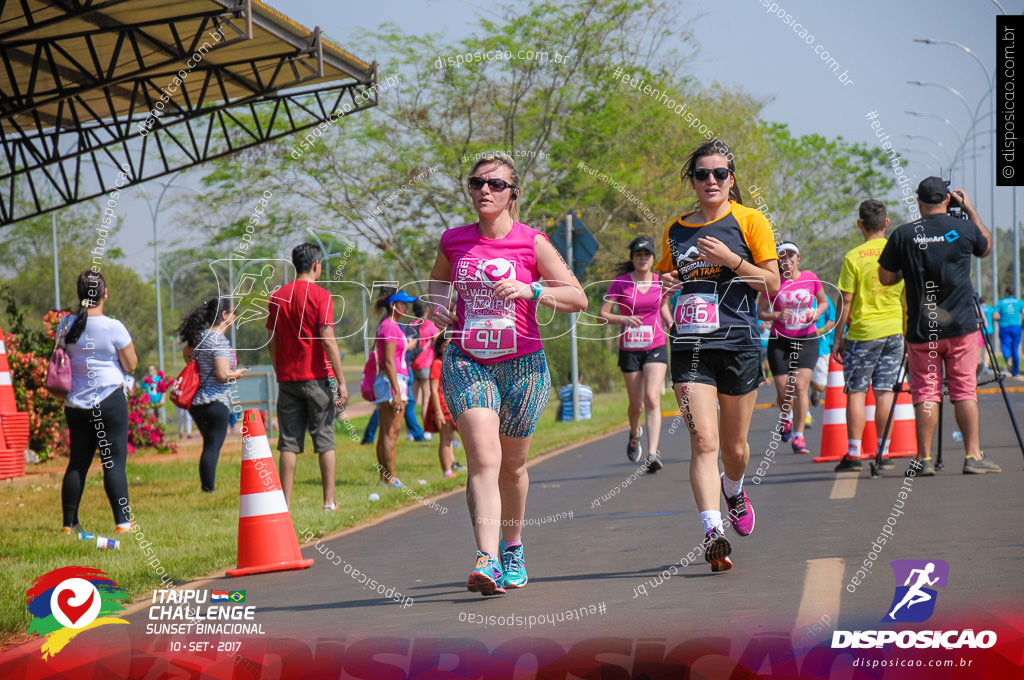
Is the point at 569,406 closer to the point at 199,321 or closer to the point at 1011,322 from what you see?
the point at 199,321

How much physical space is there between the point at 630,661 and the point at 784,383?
8831 millimetres

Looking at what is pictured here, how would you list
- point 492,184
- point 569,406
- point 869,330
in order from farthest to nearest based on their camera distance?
point 569,406 → point 869,330 → point 492,184

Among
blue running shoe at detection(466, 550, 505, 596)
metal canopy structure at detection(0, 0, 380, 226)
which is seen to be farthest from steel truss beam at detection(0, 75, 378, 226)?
blue running shoe at detection(466, 550, 505, 596)

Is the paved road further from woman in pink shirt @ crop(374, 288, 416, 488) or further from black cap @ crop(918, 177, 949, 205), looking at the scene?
black cap @ crop(918, 177, 949, 205)

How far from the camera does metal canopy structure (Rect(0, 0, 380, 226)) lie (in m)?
13.9

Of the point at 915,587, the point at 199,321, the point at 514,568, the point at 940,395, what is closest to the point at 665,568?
the point at 514,568

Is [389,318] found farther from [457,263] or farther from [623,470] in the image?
[457,263]

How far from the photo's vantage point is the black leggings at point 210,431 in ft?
39.3

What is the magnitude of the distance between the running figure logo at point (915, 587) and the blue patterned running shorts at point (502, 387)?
1763mm

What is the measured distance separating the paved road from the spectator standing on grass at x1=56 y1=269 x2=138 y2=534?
1380 millimetres

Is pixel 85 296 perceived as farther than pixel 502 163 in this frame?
Yes

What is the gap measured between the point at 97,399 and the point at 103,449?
36 cm

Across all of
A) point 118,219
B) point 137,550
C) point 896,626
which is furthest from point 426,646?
point 118,219

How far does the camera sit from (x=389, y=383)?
39.4 feet
